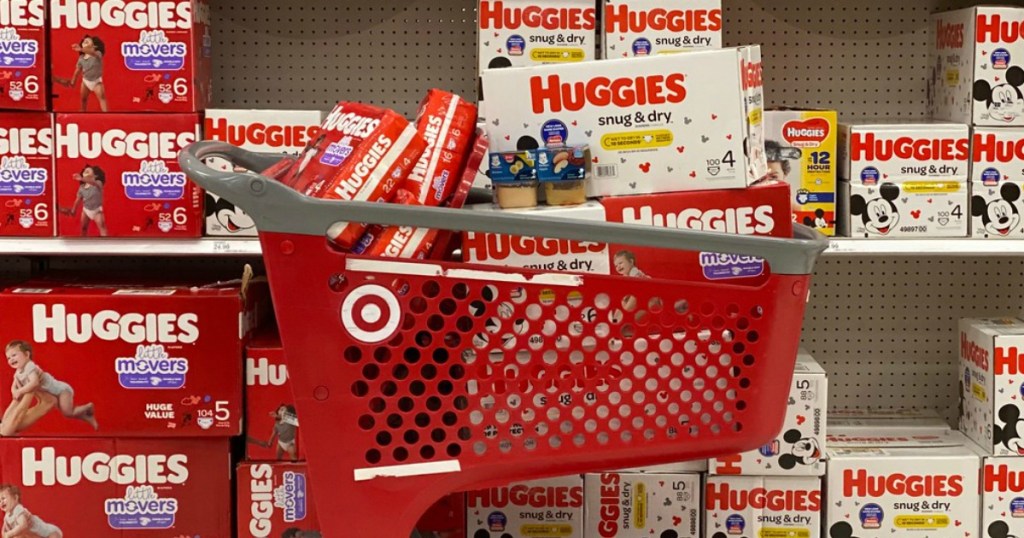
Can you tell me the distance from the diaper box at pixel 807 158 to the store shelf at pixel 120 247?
1.12 meters

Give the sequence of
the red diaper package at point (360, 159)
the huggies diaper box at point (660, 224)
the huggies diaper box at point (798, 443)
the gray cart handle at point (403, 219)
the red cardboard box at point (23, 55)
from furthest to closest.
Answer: the huggies diaper box at point (798, 443) < the red cardboard box at point (23, 55) < the huggies diaper box at point (660, 224) < the red diaper package at point (360, 159) < the gray cart handle at point (403, 219)

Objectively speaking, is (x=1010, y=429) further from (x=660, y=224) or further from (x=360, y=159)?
(x=360, y=159)

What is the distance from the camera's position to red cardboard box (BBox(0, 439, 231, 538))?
2.33 m

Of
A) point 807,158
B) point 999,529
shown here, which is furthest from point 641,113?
point 999,529

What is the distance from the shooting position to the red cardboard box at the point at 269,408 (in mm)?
2326

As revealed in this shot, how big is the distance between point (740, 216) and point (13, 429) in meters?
1.53

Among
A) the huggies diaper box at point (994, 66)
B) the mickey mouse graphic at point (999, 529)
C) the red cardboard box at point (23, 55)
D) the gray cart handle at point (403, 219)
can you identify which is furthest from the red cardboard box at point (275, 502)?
the huggies diaper box at point (994, 66)

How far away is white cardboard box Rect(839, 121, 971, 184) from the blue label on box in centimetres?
49

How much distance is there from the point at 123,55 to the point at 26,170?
0.31 meters

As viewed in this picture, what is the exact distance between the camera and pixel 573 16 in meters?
2.38

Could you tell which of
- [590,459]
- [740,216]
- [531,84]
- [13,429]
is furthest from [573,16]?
[13,429]

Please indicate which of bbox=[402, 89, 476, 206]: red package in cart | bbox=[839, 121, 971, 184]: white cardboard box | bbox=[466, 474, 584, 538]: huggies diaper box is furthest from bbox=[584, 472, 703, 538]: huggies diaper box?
bbox=[402, 89, 476, 206]: red package in cart

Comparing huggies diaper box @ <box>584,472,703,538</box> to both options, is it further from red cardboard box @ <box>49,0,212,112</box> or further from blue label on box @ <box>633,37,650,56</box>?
red cardboard box @ <box>49,0,212,112</box>

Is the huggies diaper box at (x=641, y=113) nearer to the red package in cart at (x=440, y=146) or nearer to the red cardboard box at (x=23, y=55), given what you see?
the red package in cart at (x=440, y=146)
